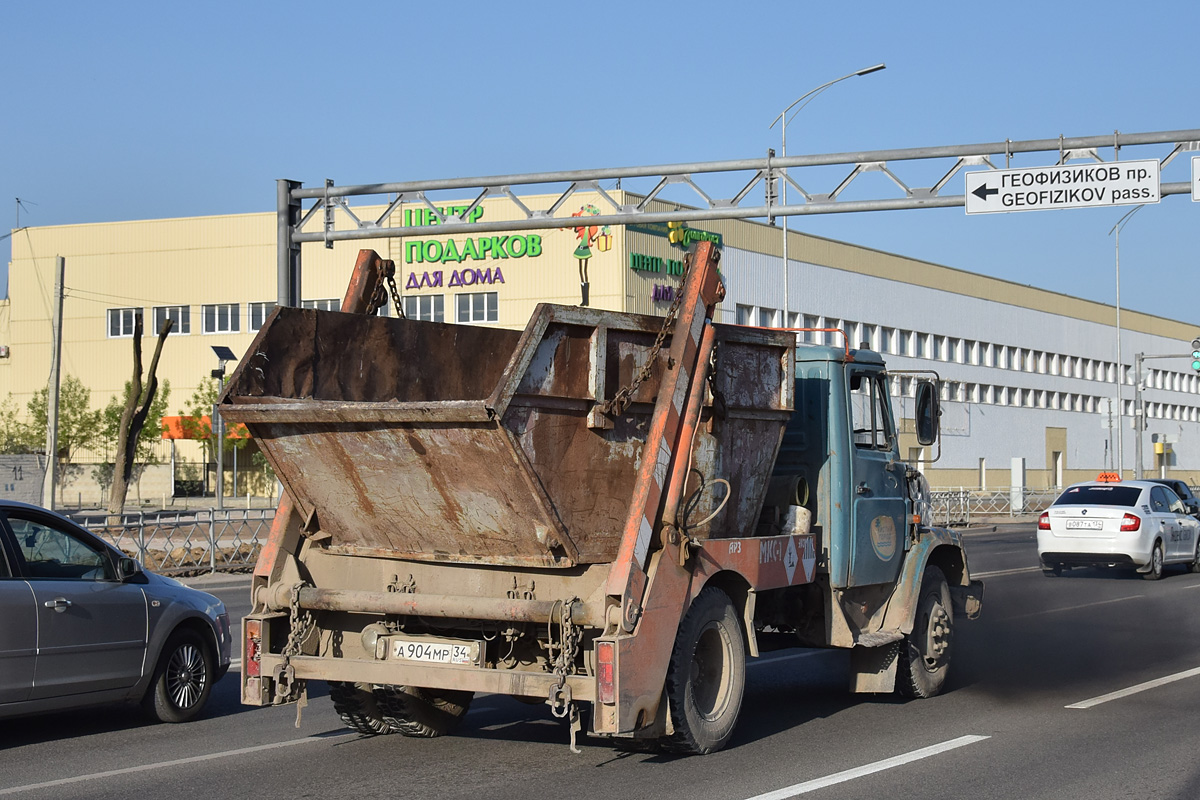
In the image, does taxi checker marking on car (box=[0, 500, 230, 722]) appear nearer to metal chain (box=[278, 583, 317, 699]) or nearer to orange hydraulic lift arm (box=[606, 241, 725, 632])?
metal chain (box=[278, 583, 317, 699])

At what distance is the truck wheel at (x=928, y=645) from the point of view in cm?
1005

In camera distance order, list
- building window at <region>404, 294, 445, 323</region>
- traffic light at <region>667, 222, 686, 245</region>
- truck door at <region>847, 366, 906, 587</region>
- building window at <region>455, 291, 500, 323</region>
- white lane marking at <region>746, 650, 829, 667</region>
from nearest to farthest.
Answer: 1. truck door at <region>847, 366, 906, 587</region>
2. white lane marking at <region>746, 650, 829, 667</region>
3. traffic light at <region>667, 222, 686, 245</region>
4. building window at <region>455, 291, 500, 323</region>
5. building window at <region>404, 294, 445, 323</region>

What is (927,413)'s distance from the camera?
10.0 meters

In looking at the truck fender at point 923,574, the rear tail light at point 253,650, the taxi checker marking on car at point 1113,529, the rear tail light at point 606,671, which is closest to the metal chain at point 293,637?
the rear tail light at point 253,650

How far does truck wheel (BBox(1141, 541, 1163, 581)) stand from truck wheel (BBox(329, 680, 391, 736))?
16.9 metres

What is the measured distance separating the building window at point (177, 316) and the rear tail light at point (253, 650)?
187ft

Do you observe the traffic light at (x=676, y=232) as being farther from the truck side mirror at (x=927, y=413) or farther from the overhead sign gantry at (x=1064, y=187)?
the truck side mirror at (x=927, y=413)

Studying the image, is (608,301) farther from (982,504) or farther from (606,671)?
(606,671)

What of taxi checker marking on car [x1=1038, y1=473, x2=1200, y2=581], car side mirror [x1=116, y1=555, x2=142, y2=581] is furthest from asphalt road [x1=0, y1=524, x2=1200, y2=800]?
taxi checker marking on car [x1=1038, y1=473, x2=1200, y2=581]

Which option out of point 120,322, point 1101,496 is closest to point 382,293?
point 1101,496

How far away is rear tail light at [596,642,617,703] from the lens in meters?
6.88

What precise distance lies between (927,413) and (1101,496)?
14205mm

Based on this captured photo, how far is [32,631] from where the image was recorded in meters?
8.26

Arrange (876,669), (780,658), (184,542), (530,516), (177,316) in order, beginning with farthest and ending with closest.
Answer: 1. (177,316)
2. (184,542)
3. (780,658)
4. (876,669)
5. (530,516)
